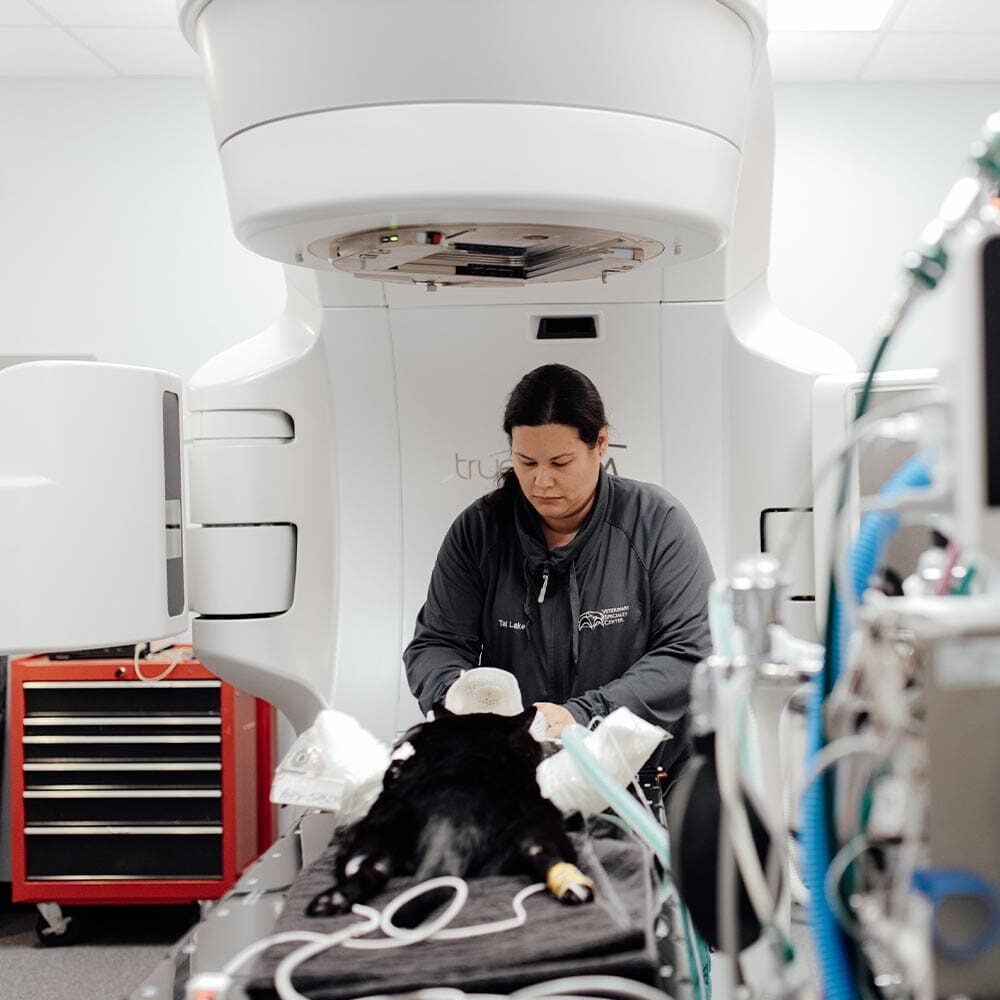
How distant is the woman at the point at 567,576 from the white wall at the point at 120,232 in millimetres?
1913

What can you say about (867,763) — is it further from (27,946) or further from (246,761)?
(27,946)

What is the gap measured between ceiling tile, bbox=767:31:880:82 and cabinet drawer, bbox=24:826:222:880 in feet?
8.90

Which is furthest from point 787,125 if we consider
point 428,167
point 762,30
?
point 428,167

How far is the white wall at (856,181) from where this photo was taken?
3.53 meters

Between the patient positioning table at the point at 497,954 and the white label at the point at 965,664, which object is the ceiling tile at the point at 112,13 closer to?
the patient positioning table at the point at 497,954

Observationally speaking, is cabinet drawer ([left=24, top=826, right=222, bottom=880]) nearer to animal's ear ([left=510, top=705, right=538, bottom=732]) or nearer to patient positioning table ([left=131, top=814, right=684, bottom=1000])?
animal's ear ([left=510, top=705, right=538, bottom=732])

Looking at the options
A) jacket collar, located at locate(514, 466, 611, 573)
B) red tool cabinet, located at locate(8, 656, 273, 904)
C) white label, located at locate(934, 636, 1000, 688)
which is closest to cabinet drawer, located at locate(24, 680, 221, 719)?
red tool cabinet, located at locate(8, 656, 273, 904)

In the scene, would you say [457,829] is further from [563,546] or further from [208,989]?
[563,546]

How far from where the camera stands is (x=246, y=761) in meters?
3.29

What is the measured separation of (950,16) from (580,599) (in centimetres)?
219

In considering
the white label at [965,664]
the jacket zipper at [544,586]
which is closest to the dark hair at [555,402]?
the jacket zipper at [544,586]

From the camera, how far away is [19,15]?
3.04m

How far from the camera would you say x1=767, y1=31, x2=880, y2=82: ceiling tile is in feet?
10.4

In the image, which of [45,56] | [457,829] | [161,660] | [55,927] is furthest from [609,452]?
[45,56]
